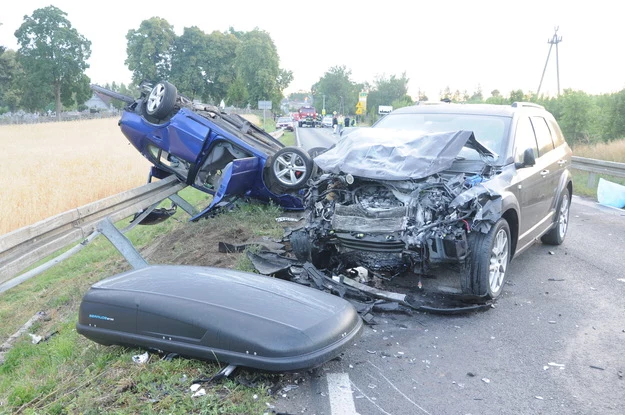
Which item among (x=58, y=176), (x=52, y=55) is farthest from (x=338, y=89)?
(x=58, y=176)

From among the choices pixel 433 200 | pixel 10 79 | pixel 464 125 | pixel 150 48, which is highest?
pixel 150 48

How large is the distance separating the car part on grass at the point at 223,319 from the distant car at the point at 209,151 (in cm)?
416

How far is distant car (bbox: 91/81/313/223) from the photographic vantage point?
8281 millimetres

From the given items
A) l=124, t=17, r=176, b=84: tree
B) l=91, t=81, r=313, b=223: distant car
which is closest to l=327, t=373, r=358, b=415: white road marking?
l=91, t=81, r=313, b=223: distant car

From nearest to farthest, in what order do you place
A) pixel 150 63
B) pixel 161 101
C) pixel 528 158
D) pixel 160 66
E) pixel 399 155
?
1. pixel 399 155
2. pixel 528 158
3. pixel 161 101
4. pixel 150 63
5. pixel 160 66

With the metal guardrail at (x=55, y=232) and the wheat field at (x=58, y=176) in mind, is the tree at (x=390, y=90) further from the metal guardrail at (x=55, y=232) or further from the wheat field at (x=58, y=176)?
the metal guardrail at (x=55, y=232)

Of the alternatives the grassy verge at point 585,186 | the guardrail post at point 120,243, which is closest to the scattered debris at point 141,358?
the guardrail post at point 120,243

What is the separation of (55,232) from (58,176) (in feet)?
41.2

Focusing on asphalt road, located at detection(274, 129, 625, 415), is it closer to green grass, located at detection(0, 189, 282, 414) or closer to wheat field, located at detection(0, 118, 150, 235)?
green grass, located at detection(0, 189, 282, 414)

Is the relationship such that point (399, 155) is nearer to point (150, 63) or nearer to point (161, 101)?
point (161, 101)

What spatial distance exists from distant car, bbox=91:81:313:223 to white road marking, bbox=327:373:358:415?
15.4ft

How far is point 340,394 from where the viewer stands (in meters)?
3.43

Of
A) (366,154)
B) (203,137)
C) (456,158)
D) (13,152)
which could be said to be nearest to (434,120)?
(456,158)

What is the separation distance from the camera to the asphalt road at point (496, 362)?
3.38 meters
